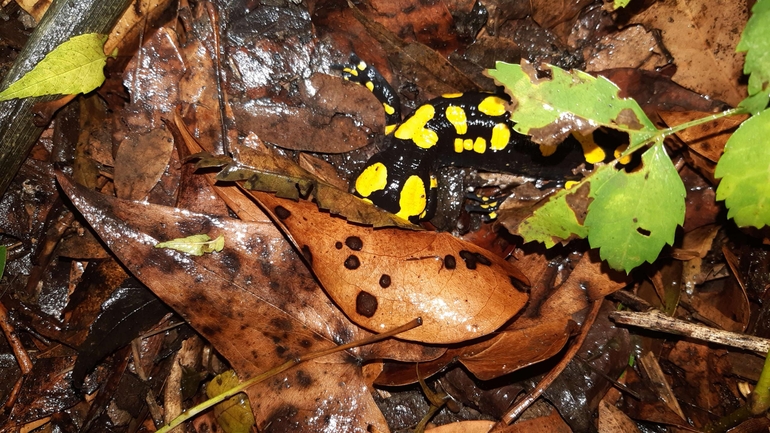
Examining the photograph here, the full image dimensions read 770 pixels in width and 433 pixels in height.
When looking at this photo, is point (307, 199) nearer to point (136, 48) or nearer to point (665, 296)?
point (136, 48)

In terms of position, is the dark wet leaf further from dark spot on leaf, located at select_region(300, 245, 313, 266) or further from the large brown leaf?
dark spot on leaf, located at select_region(300, 245, 313, 266)

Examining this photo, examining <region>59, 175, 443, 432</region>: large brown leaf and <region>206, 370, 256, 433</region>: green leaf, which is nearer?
<region>59, 175, 443, 432</region>: large brown leaf

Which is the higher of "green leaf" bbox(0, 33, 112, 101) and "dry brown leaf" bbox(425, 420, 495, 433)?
"green leaf" bbox(0, 33, 112, 101)

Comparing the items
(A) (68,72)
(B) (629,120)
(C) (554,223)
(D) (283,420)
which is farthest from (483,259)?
(A) (68,72)

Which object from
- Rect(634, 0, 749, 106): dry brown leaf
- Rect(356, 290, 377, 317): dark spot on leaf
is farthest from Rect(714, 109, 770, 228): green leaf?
Rect(356, 290, 377, 317): dark spot on leaf

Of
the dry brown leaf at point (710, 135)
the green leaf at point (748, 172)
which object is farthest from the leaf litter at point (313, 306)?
the green leaf at point (748, 172)

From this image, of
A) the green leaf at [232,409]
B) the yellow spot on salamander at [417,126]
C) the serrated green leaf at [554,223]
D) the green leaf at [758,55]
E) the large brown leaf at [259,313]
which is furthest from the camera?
the yellow spot on salamander at [417,126]

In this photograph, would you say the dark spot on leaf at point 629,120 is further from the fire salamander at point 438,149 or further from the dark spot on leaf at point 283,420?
the dark spot on leaf at point 283,420
